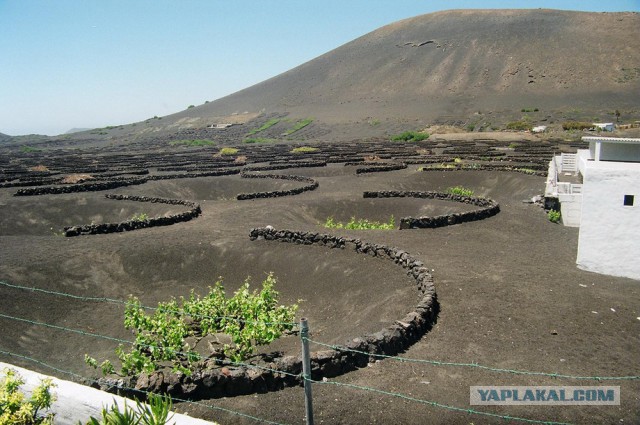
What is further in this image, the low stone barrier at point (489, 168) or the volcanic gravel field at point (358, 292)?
the low stone barrier at point (489, 168)

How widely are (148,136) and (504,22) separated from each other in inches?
3926

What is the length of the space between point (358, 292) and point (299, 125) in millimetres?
96840

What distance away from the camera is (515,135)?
6881 centimetres

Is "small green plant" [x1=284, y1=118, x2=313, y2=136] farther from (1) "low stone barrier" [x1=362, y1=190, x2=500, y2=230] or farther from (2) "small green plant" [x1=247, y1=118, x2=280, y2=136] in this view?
(1) "low stone barrier" [x1=362, y1=190, x2=500, y2=230]

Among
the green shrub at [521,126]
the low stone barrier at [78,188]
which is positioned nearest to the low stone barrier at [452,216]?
the low stone barrier at [78,188]

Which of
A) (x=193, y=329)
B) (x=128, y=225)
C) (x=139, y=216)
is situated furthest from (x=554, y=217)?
(x=139, y=216)

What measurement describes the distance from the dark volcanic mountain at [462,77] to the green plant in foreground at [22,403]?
279ft

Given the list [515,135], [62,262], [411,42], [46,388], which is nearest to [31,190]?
[62,262]

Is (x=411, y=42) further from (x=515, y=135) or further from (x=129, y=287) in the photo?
(x=129, y=287)

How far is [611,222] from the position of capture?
13133mm

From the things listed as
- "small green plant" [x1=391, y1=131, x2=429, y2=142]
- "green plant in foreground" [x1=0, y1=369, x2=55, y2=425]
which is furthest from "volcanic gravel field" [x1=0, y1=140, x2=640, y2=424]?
"small green plant" [x1=391, y1=131, x2=429, y2=142]

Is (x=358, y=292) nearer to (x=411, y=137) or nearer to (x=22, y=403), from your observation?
(x=22, y=403)

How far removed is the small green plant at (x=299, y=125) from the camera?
10515 cm

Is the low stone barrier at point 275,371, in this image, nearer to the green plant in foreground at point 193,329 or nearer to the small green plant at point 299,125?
the green plant in foreground at point 193,329
